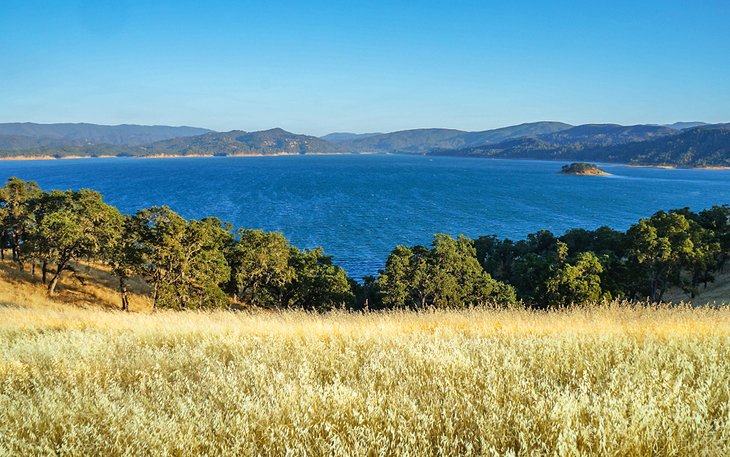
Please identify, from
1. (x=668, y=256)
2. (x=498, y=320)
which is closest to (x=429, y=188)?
(x=668, y=256)

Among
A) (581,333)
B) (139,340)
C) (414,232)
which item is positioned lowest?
(414,232)

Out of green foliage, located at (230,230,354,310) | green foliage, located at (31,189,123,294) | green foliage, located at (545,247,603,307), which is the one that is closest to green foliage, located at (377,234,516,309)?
green foliage, located at (545,247,603,307)

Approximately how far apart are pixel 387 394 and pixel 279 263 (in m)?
36.8

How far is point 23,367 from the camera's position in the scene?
5797 millimetres

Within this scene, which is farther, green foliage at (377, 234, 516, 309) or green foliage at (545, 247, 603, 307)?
green foliage at (377, 234, 516, 309)

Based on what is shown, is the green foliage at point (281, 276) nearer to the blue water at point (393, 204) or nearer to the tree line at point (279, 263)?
the tree line at point (279, 263)

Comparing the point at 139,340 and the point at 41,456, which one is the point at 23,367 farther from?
the point at 41,456

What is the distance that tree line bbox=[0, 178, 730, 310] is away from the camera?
32250 mm

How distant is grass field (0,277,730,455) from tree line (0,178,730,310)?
947 inches

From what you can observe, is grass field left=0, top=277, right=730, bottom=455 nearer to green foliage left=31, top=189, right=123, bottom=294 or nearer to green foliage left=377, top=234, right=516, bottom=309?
green foliage left=377, top=234, right=516, bottom=309

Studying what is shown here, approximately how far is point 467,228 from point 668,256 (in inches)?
2365

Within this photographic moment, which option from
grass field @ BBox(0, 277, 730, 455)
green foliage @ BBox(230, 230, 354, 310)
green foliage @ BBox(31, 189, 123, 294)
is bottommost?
green foliage @ BBox(230, 230, 354, 310)

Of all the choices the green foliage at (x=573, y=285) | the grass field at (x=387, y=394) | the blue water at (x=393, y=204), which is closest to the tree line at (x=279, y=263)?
the green foliage at (x=573, y=285)

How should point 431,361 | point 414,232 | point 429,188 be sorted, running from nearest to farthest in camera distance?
point 431,361 < point 414,232 < point 429,188
